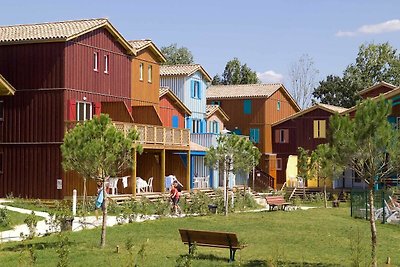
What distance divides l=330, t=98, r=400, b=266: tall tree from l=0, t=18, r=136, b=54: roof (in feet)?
67.1

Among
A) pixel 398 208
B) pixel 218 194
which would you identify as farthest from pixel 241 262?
pixel 218 194

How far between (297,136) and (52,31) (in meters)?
32.2

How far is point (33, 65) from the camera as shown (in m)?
35.6

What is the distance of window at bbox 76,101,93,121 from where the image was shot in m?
36.1

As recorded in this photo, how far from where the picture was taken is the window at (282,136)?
6475 centimetres

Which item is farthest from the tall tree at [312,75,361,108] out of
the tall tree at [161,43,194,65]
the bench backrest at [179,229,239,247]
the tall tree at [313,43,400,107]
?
the bench backrest at [179,229,239,247]

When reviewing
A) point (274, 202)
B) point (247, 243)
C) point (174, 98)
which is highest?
point (174, 98)

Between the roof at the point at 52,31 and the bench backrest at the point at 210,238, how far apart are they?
59.1ft

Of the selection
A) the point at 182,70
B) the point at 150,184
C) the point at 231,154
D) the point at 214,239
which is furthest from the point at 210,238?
the point at 182,70

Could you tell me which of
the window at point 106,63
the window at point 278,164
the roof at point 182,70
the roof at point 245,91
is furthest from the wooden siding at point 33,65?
the window at point 278,164

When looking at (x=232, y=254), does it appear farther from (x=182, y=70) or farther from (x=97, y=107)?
(x=182, y=70)

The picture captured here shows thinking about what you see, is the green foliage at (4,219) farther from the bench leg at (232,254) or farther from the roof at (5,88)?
the bench leg at (232,254)

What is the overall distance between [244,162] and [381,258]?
14.6 meters

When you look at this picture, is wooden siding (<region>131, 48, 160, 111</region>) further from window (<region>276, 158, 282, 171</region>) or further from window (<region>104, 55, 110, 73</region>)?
window (<region>276, 158, 282, 171</region>)
